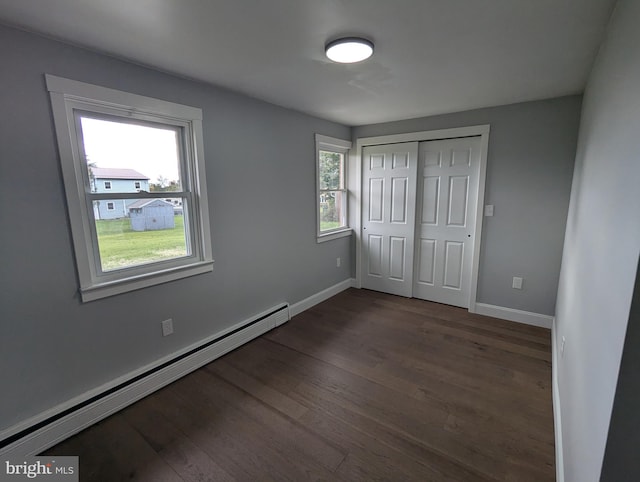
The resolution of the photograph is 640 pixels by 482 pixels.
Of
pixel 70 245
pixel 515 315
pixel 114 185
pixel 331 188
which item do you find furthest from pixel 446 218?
pixel 70 245

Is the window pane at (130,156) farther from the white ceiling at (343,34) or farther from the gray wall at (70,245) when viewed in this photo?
the white ceiling at (343,34)

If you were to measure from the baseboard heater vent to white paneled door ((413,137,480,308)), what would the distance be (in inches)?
95.7

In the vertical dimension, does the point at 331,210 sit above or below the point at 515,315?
above

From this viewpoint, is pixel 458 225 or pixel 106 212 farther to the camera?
pixel 458 225

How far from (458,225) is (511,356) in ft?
5.09

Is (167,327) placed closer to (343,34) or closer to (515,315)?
(343,34)

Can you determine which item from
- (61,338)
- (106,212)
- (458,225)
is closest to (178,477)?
(61,338)

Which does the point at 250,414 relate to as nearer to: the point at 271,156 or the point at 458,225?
the point at 271,156

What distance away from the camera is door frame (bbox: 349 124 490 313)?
3221 millimetres

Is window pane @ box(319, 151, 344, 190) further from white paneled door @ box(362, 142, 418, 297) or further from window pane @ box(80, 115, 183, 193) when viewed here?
window pane @ box(80, 115, 183, 193)

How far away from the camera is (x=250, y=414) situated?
1.94 metres

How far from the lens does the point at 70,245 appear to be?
1.75m

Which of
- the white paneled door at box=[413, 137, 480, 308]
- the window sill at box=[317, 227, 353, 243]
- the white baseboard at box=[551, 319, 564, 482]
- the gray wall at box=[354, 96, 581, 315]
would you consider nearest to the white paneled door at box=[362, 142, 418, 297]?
the white paneled door at box=[413, 137, 480, 308]

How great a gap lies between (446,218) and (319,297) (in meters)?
1.92
